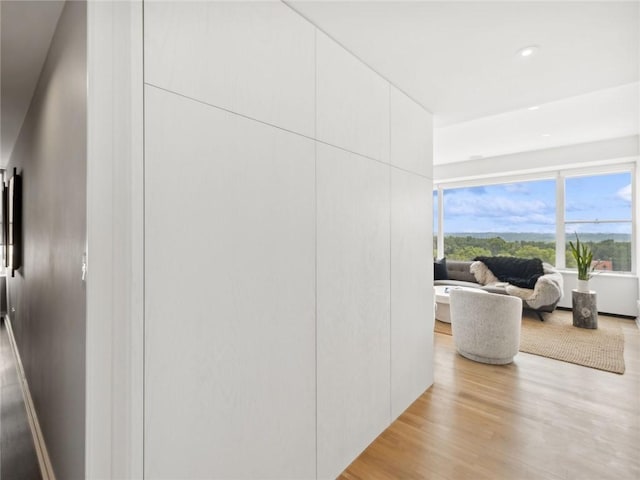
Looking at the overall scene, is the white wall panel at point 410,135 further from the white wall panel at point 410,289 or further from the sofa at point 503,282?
the sofa at point 503,282

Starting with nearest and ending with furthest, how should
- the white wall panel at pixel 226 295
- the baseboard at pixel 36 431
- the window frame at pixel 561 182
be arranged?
the white wall panel at pixel 226 295 → the baseboard at pixel 36 431 → the window frame at pixel 561 182

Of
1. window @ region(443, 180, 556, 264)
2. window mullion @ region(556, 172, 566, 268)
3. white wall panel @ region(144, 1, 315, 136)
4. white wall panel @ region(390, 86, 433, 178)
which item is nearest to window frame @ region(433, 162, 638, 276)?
window mullion @ region(556, 172, 566, 268)

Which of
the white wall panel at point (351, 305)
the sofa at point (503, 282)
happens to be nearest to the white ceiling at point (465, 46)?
the white wall panel at point (351, 305)

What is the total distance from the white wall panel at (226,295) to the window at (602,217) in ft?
20.3

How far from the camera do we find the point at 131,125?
104cm

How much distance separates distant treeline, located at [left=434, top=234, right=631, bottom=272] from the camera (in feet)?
18.0

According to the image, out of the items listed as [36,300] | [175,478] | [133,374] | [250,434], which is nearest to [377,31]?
[133,374]

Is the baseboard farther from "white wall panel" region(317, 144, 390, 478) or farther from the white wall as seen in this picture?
"white wall panel" region(317, 144, 390, 478)

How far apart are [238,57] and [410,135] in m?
1.61

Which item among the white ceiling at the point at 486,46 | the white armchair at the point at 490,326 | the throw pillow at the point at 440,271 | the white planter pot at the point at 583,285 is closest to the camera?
the white ceiling at the point at 486,46

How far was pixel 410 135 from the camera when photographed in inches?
102

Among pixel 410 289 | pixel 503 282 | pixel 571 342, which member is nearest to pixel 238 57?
pixel 410 289

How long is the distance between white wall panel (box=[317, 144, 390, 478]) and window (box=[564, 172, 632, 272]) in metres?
5.39

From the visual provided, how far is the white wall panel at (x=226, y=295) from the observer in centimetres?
112
